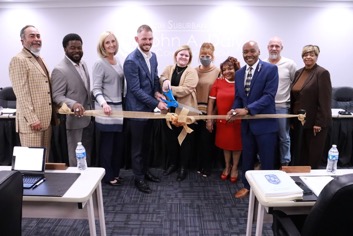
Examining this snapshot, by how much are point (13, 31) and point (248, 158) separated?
548 cm

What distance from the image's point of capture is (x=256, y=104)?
108 inches

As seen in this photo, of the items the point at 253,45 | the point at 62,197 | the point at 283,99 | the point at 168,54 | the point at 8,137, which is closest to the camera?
the point at 62,197

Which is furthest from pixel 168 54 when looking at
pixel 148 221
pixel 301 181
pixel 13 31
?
pixel 301 181

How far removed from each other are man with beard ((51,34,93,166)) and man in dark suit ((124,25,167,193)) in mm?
423

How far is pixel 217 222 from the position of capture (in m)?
2.70

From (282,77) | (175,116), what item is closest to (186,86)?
(175,116)

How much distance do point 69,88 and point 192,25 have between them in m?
3.65

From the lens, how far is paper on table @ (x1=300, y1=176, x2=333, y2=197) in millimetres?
1782

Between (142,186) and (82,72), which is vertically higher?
(82,72)

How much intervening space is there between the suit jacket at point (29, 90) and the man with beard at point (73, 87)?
0.11 meters

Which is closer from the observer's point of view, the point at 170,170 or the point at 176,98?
the point at 176,98

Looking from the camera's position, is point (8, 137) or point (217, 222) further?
point (8, 137)

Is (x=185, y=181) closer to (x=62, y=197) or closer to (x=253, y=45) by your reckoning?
(x=253, y=45)

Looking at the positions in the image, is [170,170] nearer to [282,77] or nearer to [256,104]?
[256,104]
